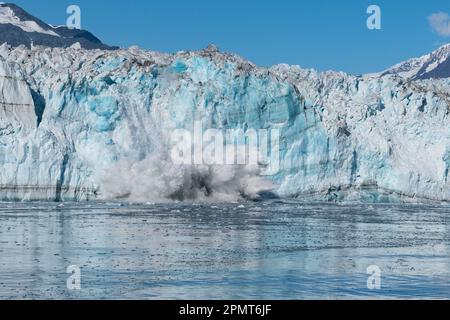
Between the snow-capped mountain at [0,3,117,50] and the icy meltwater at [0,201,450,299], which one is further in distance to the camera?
the snow-capped mountain at [0,3,117,50]

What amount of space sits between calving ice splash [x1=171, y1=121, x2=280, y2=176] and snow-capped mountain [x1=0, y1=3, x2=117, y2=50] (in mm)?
21409

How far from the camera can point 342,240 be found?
16.2 metres

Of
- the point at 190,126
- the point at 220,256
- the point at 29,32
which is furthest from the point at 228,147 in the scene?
the point at 29,32

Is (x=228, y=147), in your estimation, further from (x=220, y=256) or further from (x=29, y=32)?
(x=29, y=32)

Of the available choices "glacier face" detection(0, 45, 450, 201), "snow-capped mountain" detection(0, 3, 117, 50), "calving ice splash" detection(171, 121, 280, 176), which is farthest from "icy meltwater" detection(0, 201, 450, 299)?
"snow-capped mountain" detection(0, 3, 117, 50)

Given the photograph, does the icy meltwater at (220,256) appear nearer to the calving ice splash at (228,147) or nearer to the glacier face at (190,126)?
the glacier face at (190,126)

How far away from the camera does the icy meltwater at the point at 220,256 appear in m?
9.81

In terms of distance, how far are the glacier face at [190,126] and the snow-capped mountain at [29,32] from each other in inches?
680

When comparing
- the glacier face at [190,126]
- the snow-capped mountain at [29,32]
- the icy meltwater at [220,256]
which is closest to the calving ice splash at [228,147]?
the glacier face at [190,126]

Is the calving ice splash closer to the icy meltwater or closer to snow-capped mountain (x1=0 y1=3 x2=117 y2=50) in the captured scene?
the icy meltwater

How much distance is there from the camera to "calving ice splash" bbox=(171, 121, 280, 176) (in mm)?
32594

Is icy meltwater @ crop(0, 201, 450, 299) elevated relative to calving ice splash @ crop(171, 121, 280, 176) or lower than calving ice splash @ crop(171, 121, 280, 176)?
lower
